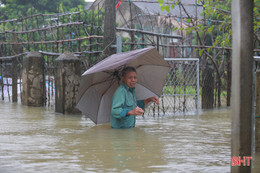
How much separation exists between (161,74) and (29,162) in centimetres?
400

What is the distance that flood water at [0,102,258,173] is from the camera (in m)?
5.42

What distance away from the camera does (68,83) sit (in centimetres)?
1156

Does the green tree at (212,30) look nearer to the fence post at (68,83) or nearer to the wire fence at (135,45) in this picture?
the wire fence at (135,45)

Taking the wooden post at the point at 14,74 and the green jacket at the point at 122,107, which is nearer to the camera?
the green jacket at the point at 122,107

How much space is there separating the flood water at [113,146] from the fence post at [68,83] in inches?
32.2

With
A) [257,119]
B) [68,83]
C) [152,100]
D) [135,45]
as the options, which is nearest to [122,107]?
[152,100]

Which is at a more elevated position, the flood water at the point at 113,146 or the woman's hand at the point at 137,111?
the woman's hand at the point at 137,111

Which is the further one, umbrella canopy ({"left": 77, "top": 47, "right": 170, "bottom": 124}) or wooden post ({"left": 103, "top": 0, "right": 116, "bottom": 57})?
wooden post ({"left": 103, "top": 0, "right": 116, "bottom": 57})

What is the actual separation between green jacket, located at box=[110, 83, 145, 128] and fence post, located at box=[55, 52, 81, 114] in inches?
136

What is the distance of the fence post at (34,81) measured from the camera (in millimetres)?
13758

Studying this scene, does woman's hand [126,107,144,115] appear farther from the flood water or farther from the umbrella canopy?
the umbrella canopy

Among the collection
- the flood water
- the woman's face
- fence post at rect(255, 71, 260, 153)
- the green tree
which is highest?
the green tree

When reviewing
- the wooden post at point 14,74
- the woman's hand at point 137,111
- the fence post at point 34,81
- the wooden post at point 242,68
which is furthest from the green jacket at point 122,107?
the wooden post at point 14,74

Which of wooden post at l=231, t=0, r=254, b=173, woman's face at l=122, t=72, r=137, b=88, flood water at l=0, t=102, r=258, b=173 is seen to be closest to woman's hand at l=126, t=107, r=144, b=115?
flood water at l=0, t=102, r=258, b=173
